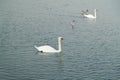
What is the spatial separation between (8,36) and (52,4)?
34943mm

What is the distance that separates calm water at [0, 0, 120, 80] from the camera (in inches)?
1304

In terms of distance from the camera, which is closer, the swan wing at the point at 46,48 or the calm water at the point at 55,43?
the calm water at the point at 55,43

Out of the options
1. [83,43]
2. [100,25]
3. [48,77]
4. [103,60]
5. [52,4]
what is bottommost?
[48,77]

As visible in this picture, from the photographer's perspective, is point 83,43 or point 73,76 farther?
point 83,43

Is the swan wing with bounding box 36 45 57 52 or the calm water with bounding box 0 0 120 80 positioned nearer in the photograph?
the calm water with bounding box 0 0 120 80

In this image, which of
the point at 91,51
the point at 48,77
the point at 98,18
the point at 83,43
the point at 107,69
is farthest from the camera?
the point at 98,18

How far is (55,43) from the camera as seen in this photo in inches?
1732

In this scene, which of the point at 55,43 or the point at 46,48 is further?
the point at 55,43

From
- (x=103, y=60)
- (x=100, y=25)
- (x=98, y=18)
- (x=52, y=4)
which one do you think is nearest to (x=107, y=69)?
(x=103, y=60)

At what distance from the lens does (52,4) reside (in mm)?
79375

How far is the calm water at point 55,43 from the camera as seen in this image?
3313 centimetres

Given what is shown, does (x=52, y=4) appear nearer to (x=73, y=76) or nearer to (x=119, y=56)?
(x=119, y=56)

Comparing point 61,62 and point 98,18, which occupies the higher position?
point 98,18

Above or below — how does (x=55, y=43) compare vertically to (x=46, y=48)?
above
